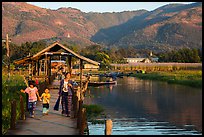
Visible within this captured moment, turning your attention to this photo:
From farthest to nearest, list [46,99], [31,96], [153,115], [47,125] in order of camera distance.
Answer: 1. [153,115]
2. [46,99]
3. [31,96]
4. [47,125]

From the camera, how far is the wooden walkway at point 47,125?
39.7 ft

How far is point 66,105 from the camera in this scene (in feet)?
49.4

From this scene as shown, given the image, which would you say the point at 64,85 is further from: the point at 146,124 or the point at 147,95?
the point at 147,95

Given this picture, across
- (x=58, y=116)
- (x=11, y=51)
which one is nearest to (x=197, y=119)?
(x=58, y=116)

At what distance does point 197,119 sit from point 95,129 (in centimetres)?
734

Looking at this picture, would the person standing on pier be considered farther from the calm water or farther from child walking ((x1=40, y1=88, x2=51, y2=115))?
the calm water

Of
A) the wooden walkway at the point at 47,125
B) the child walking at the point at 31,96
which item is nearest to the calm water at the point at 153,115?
the wooden walkway at the point at 47,125

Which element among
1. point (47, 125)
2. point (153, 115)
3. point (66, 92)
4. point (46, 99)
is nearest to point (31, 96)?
point (46, 99)

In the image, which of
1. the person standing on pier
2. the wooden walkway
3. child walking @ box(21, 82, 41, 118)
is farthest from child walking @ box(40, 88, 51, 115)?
the person standing on pier

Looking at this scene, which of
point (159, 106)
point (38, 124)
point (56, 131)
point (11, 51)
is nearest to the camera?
point (56, 131)

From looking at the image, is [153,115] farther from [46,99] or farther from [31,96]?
[31,96]

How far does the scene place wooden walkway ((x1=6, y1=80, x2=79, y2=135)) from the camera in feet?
39.7

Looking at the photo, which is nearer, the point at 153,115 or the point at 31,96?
the point at 31,96

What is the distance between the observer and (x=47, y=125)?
1324cm
